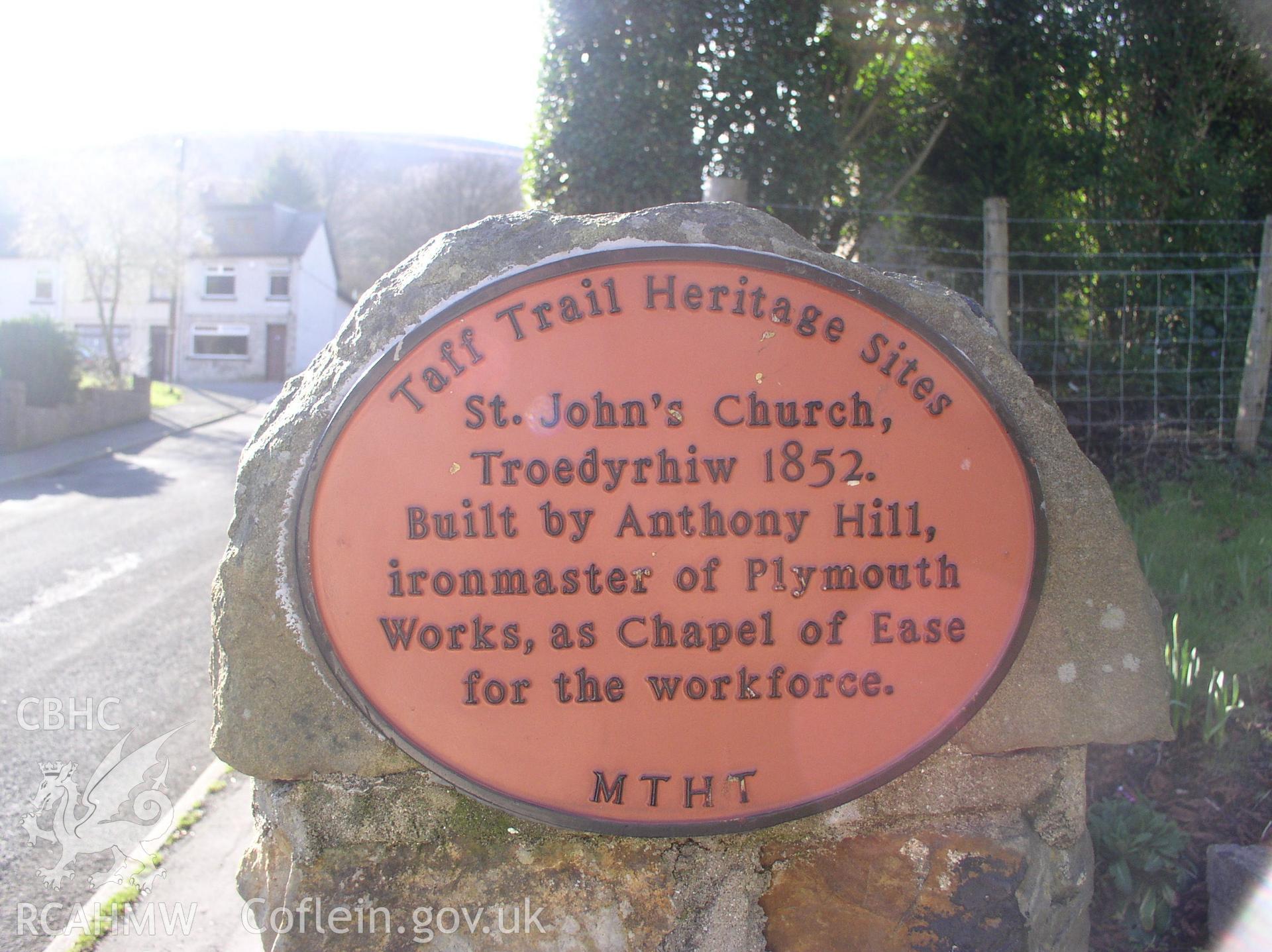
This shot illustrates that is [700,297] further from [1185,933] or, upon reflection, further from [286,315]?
[286,315]

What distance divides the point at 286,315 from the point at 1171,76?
1126 inches

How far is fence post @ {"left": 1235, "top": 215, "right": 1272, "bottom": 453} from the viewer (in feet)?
16.5

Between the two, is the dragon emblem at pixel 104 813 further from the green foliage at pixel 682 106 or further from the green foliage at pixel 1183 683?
the green foliage at pixel 682 106

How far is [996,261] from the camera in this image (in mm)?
4676

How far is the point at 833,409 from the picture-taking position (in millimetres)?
1947

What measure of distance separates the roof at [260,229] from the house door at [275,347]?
8.04ft

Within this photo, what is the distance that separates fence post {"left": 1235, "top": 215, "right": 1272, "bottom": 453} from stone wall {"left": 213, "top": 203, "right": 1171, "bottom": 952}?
12.9 feet

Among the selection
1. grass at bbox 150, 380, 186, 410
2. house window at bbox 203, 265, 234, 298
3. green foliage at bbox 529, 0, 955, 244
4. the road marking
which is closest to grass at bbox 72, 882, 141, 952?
the road marking

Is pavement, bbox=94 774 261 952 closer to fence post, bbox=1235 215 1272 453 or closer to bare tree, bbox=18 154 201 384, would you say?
fence post, bbox=1235 215 1272 453

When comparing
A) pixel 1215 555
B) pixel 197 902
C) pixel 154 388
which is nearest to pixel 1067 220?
pixel 1215 555

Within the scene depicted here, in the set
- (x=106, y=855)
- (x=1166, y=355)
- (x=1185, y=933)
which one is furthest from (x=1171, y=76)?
(x=106, y=855)

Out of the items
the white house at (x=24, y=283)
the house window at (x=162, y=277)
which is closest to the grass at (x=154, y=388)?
the house window at (x=162, y=277)

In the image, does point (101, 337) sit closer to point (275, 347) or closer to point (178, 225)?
point (275, 347)

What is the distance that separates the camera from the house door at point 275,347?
99.1ft
